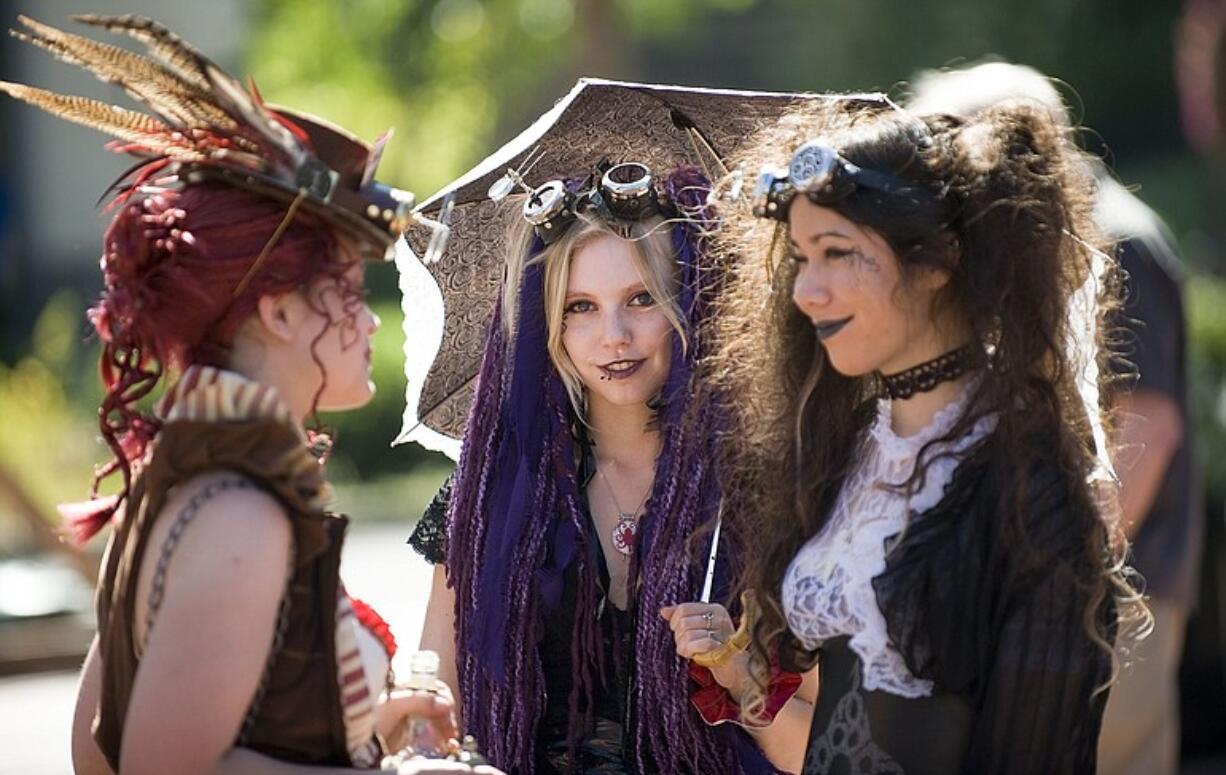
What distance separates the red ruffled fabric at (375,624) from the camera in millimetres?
2520

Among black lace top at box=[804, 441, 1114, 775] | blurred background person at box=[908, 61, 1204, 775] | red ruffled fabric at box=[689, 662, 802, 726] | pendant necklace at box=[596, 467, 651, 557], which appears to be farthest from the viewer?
blurred background person at box=[908, 61, 1204, 775]

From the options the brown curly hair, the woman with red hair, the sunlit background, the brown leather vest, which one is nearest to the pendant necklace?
the brown curly hair

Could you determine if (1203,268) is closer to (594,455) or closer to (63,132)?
(63,132)

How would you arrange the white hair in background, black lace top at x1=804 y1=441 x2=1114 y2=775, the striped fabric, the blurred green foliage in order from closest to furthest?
the striped fabric < black lace top at x1=804 y1=441 x2=1114 y2=775 < the white hair in background < the blurred green foliage

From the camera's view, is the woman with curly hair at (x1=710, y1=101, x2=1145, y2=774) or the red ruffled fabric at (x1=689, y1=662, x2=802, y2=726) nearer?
the woman with curly hair at (x1=710, y1=101, x2=1145, y2=774)

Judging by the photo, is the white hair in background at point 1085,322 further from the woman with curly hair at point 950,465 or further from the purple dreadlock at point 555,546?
the purple dreadlock at point 555,546

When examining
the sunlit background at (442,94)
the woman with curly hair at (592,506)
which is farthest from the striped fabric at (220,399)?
the sunlit background at (442,94)

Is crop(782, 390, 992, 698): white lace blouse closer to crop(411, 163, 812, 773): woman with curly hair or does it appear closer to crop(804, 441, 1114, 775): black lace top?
crop(804, 441, 1114, 775): black lace top

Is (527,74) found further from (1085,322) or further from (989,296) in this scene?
(989,296)

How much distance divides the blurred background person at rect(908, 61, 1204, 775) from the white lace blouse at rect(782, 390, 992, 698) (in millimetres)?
1552

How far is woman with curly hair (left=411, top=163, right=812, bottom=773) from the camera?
323 centimetres

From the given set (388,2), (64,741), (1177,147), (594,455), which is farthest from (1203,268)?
(594,455)

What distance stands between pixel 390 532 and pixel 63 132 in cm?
913

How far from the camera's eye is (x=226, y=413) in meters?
2.29
